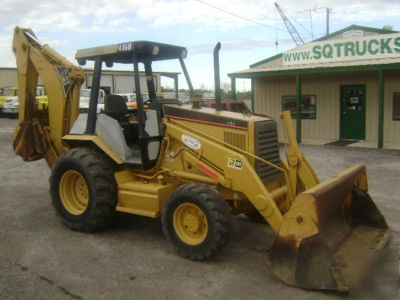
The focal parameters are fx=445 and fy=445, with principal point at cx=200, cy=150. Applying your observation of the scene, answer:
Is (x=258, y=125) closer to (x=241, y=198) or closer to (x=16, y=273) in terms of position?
(x=241, y=198)

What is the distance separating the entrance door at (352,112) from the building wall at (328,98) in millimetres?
138

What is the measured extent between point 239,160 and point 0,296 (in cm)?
276

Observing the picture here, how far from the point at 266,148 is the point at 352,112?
36.9 feet

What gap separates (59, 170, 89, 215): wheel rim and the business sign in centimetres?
1155

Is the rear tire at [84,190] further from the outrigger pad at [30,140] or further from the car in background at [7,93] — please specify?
the car in background at [7,93]

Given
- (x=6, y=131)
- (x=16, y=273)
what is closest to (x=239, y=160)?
(x=16, y=273)

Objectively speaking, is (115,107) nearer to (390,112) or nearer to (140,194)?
(140,194)

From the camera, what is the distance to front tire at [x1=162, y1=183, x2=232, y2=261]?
15.4 ft

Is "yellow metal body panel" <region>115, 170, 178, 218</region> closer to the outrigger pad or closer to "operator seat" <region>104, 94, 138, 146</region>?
"operator seat" <region>104, 94, 138, 146</region>

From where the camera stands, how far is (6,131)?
2042 cm

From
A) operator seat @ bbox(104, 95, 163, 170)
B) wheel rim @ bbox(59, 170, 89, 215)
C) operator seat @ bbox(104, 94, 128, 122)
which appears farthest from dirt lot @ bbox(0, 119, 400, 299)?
operator seat @ bbox(104, 94, 128, 122)

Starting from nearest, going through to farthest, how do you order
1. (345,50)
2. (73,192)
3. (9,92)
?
(73,192) < (345,50) < (9,92)

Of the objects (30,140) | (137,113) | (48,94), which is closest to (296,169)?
(137,113)

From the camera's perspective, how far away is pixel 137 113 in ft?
18.7
